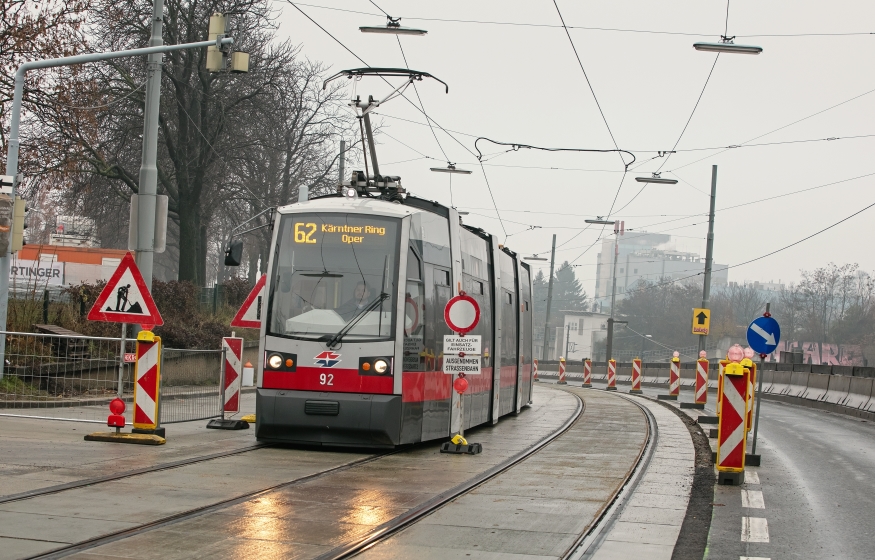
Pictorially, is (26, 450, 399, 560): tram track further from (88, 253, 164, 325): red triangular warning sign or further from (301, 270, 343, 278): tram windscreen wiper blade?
(88, 253, 164, 325): red triangular warning sign

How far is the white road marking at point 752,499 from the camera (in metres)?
10.2

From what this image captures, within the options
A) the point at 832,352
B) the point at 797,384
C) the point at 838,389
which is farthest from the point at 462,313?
the point at 832,352

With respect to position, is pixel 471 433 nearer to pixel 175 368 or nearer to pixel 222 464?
pixel 175 368

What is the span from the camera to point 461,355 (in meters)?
14.1

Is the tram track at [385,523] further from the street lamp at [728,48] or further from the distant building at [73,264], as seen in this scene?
the distant building at [73,264]

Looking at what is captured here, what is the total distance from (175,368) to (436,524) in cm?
1100

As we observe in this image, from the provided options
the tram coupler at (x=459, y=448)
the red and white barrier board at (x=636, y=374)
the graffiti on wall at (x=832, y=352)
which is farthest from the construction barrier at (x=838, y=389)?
the graffiti on wall at (x=832, y=352)

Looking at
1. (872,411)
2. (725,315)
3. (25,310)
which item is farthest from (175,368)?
(725,315)

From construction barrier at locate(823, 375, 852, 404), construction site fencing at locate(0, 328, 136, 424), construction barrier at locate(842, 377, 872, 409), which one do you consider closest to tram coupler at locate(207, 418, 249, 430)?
construction site fencing at locate(0, 328, 136, 424)

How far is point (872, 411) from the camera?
25.9 metres

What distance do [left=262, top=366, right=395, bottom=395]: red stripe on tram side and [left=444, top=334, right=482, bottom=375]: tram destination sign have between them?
1.22 meters

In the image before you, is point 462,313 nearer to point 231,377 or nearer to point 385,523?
point 231,377

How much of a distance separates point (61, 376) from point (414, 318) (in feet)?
21.2

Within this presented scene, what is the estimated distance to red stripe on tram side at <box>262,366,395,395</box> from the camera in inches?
516
